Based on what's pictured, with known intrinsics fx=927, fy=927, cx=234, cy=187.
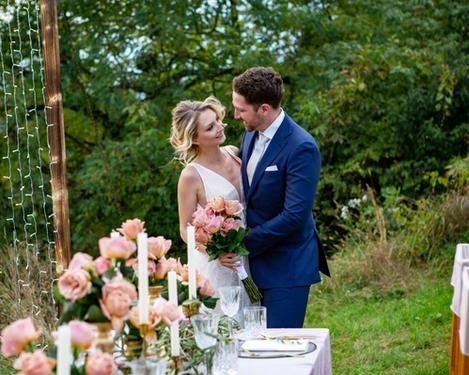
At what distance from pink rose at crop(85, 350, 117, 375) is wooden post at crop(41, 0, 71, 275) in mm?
2956

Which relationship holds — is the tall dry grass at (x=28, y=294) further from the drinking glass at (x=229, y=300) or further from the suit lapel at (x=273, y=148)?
the drinking glass at (x=229, y=300)

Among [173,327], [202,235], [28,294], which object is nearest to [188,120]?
[202,235]

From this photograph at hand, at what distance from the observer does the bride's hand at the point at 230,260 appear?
4.00 m

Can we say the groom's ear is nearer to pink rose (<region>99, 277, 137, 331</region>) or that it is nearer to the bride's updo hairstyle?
the bride's updo hairstyle

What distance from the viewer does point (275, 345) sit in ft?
11.1

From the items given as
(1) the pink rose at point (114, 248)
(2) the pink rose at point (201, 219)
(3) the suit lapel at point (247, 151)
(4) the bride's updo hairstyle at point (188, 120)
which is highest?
(4) the bride's updo hairstyle at point (188, 120)

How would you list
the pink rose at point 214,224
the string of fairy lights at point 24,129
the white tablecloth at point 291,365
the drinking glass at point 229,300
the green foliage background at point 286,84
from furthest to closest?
the green foliage background at point 286,84 < the string of fairy lights at point 24,129 < the pink rose at point 214,224 < the drinking glass at point 229,300 < the white tablecloth at point 291,365

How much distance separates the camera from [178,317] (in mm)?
2459

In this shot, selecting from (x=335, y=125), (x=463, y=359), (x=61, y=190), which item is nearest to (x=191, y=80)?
(x=335, y=125)

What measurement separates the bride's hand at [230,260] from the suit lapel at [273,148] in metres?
0.34

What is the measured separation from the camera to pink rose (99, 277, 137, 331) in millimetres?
2215

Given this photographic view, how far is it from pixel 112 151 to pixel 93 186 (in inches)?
15.6

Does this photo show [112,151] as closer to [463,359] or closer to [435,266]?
[435,266]

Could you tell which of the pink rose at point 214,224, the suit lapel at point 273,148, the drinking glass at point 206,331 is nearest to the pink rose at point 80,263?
the drinking glass at point 206,331
